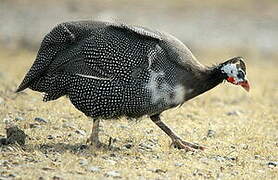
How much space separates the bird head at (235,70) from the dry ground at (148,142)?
0.74 m

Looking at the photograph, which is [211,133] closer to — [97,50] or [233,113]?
[233,113]

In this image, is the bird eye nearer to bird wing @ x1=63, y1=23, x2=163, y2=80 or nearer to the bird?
the bird

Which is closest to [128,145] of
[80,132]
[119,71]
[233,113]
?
[80,132]

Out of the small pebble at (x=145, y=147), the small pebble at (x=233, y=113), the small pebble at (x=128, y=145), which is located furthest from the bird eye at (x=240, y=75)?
the small pebble at (x=233, y=113)

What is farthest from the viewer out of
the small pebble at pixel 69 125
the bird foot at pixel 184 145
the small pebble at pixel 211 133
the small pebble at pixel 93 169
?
the small pebble at pixel 211 133

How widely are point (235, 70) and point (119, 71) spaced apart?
3.99ft

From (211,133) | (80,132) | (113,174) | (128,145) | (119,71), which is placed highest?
(119,71)

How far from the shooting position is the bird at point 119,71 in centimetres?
679

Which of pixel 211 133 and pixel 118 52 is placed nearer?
pixel 118 52

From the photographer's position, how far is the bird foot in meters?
7.30

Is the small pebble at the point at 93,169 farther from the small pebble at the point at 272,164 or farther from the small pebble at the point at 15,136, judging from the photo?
the small pebble at the point at 272,164

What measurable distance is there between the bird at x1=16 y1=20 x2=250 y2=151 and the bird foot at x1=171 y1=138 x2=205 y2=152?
42cm

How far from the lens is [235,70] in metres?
7.20

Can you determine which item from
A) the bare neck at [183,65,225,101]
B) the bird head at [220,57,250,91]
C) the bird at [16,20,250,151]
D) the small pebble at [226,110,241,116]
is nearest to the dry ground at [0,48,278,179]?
the small pebble at [226,110,241,116]
